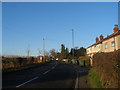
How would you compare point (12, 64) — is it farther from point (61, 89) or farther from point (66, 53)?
point (66, 53)

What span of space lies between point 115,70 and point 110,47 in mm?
34250

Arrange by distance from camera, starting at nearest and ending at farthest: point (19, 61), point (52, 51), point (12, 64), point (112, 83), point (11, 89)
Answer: point (112, 83), point (11, 89), point (12, 64), point (19, 61), point (52, 51)

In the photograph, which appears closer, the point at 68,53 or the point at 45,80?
the point at 45,80

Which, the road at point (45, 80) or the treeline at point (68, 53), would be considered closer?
the road at point (45, 80)

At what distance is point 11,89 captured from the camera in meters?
9.84

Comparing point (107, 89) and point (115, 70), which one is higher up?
point (115, 70)

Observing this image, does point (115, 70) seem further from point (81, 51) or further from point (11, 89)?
point (81, 51)

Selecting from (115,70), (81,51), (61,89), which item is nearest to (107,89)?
(115,70)

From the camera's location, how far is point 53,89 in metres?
9.95

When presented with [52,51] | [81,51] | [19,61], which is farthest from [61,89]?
[52,51]

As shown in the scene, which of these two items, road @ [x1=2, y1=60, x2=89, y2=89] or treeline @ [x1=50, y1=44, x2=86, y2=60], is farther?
treeline @ [x1=50, y1=44, x2=86, y2=60]

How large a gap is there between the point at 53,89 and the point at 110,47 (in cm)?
3247

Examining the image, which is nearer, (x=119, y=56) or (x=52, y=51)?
(x=119, y=56)

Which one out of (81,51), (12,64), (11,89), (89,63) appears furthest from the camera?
(81,51)
